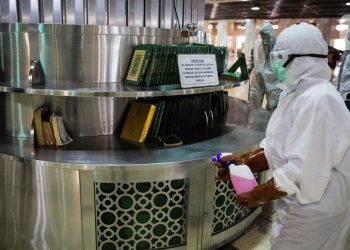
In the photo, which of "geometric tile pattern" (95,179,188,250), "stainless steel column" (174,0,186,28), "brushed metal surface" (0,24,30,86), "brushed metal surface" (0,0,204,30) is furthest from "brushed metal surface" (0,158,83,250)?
"stainless steel column" (174,0,186,28)

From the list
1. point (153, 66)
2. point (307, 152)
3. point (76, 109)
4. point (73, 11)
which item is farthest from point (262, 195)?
point (73, 11)

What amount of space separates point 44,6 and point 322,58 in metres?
1.70

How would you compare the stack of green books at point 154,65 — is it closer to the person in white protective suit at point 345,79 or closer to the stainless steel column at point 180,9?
the stainless steel column at point 180,9

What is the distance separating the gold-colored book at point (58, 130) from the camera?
1.97 metres

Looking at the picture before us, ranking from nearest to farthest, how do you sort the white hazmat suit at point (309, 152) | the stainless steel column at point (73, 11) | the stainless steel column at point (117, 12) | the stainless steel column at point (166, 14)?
the white hazmat suit at point (309, 152), the stainless steel column at point (73, 11), the stainless steel column at point (117, 12), the stainless steel column at point (166, 14)

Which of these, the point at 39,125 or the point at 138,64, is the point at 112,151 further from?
the point at 138,64

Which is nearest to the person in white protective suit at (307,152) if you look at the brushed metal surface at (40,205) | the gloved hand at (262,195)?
the gloved hand at (262,195)

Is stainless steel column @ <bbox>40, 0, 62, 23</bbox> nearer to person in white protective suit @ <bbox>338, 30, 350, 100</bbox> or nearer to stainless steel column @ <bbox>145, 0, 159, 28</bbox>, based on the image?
stainless steel column @ <bbox>145, 0, 159, 28</bbox>

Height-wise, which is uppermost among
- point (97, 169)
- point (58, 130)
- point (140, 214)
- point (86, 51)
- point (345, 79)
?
point (86, 51)

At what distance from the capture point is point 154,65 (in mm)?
2049

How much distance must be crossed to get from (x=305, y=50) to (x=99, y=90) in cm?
106

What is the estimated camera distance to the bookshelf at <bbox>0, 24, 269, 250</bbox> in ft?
5.93

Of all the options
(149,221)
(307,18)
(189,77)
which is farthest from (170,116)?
(307,18)

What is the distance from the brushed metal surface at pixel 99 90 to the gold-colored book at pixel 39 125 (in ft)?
0.51
